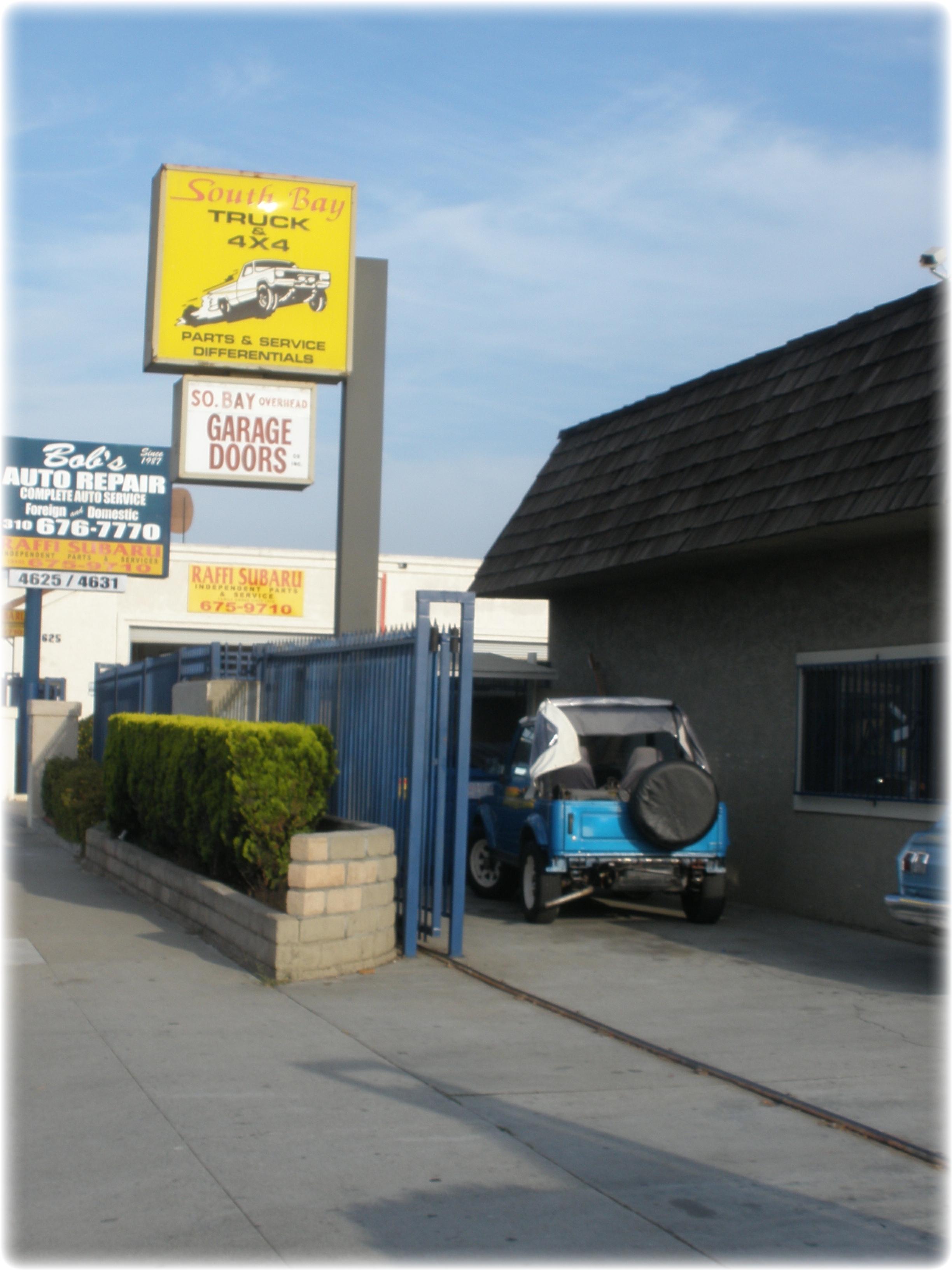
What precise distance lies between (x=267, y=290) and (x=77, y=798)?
835cm

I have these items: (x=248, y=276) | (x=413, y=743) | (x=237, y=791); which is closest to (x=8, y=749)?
(x=248, y=276)

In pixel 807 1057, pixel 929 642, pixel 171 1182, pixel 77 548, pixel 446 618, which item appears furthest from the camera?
pixel 446 618

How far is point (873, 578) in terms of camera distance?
1234 centimetres

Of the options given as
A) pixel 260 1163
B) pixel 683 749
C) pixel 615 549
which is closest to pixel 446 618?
pixel 615 549

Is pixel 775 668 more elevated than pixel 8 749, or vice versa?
pixel 775 668

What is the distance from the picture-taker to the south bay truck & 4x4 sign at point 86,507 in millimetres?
24109

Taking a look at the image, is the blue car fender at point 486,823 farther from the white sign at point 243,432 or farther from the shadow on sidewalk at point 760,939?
the white sign at point 243,432

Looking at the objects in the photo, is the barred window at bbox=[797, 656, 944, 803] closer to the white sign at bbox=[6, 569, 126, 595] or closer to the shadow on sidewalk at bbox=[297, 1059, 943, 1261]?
the shadow on sidewalk at bbox=[297, 1059, 943, 1261]

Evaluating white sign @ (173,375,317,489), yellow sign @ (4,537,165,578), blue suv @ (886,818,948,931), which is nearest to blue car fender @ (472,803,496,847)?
white sign @ (173,375,317,489)

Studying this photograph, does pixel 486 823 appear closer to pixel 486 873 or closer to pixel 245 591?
pixel 486 873

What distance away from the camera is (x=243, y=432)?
13125 millimetres

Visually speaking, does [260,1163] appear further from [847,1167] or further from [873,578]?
[873,578]

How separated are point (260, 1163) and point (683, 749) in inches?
292

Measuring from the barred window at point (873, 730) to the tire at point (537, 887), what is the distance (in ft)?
8.69
